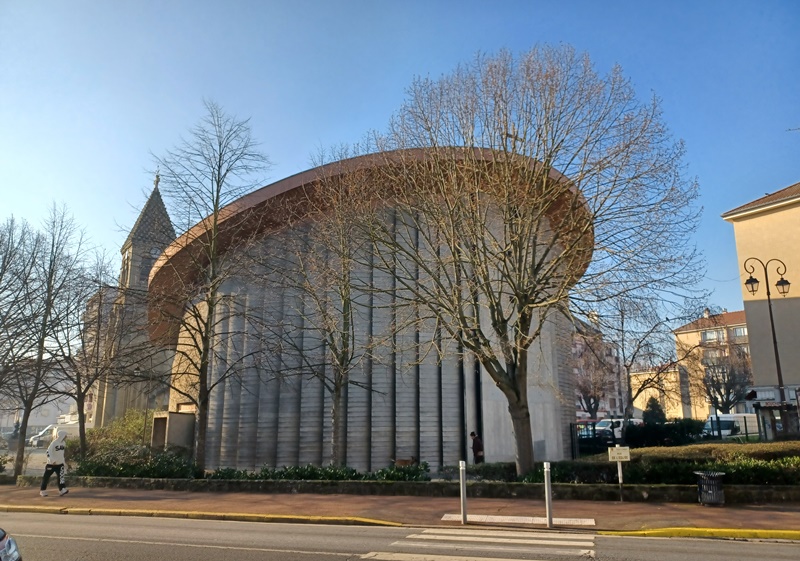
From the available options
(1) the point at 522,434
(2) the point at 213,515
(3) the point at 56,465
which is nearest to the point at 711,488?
(1) the point at 522,434

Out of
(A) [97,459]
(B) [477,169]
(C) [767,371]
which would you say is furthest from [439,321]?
(C) [767,371]

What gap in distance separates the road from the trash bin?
10.1ft

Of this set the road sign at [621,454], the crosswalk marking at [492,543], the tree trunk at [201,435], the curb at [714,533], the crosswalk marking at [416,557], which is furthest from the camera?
the tree trunk at [201,435]

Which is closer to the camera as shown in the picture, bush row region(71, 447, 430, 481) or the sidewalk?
the sidewalk

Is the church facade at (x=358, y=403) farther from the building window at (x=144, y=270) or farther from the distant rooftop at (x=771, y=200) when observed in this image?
the distant rooftop at (x=771, y=200)

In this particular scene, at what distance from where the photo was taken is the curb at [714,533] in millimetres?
9953

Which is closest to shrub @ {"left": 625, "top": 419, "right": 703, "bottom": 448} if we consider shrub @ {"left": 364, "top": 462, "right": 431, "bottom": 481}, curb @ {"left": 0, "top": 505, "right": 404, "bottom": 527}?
shrub @ {"left": 364, "top": 462, "right": 431, "bottom": 481}

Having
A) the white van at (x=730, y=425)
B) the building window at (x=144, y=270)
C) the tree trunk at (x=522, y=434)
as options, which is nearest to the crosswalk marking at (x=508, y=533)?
the tree trunk at (x=522, y=434)

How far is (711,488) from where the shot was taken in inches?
499

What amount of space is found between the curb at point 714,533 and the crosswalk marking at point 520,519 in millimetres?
819

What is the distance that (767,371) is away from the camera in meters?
34.3

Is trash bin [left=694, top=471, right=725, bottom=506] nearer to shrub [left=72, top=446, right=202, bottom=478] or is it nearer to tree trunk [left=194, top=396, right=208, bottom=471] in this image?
shrub [left=72, top=446, right=202, bottom=478]

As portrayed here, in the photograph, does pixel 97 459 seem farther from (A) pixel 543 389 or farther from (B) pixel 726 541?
(B) pixel 726 541

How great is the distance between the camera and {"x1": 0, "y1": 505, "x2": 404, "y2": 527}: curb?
39.5ft
